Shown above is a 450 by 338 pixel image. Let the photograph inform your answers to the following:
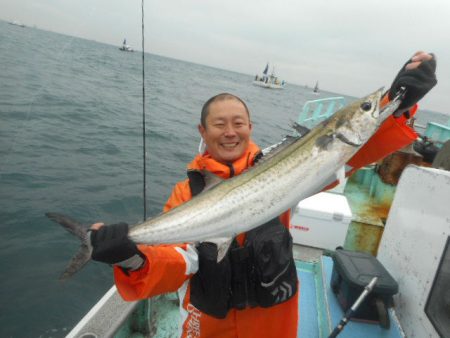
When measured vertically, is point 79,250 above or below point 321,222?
above

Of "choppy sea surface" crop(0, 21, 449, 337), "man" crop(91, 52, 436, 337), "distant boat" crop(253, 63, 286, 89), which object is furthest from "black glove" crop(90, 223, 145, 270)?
"distant boat" crop(253, 63, 286, 89)

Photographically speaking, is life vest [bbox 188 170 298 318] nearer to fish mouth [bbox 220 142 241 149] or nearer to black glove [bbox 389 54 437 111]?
fish mouth [bbox 220 142 241 149]

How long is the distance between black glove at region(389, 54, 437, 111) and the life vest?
4.83ft

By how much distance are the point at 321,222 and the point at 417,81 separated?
362cm

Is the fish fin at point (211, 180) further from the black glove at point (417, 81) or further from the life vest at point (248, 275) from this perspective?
the black glove at point (417, 81)

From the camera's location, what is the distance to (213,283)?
3012 mm

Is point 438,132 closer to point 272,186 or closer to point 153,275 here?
point 272,186

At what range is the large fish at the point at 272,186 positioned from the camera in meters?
2.59

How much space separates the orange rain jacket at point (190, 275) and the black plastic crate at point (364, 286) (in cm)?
111

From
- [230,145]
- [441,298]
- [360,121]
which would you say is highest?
[360,121]

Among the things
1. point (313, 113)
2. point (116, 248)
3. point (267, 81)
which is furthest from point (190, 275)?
point (267, 81)

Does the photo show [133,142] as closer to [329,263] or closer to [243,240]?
[329,263]

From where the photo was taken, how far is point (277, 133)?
2880 centimetres

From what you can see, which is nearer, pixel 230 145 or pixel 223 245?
pixel 223 245
